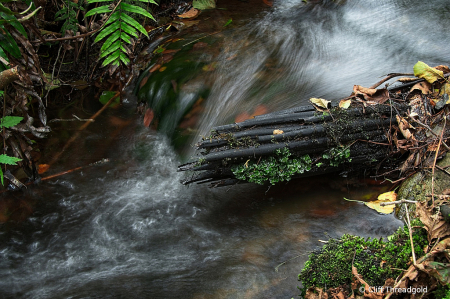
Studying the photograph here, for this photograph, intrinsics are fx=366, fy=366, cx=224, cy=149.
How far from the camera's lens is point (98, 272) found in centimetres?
310

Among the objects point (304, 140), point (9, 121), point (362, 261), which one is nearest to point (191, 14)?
point (9, 121)

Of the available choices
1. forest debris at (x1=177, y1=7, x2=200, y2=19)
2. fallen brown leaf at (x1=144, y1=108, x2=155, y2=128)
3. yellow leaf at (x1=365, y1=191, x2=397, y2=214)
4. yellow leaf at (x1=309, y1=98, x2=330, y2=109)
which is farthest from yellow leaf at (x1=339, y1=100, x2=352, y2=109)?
forest debris at (x1=177, y1=7, x2=200, y2=19)

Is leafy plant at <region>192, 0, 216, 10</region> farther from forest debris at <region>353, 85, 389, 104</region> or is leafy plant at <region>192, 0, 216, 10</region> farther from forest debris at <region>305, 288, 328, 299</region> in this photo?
forest debris at <region>305, 288, 328, 299</region>

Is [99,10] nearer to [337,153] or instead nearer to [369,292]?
[337,153]

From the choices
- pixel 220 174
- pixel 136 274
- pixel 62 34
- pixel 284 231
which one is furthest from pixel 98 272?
pixel 62 34

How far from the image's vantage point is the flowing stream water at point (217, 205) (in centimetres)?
296

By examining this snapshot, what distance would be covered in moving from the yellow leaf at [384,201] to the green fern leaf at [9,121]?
3400 mm

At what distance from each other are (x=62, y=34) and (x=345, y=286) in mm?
5055

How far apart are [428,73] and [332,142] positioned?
1.40 meters

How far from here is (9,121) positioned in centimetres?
359

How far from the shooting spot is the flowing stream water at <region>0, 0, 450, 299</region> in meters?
2.96

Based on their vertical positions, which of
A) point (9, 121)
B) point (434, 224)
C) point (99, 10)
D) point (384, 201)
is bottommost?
point (384, 201)

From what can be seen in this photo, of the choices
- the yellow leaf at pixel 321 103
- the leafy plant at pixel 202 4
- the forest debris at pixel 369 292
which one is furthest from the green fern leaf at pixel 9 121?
the leafy plant at pixel 202 4

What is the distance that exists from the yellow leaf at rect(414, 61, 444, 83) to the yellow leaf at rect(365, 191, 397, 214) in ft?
4.22
